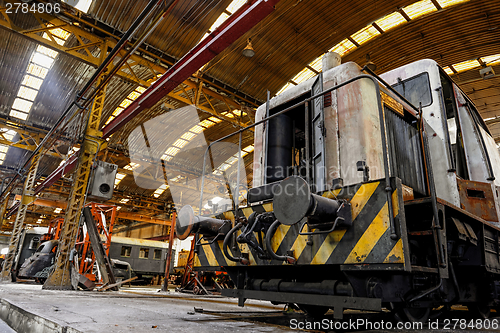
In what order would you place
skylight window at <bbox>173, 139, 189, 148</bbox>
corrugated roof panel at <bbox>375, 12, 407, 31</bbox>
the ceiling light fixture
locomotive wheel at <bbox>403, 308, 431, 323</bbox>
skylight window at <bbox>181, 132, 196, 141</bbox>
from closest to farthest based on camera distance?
locomotive wheel at <bbox>403, 308, 431, 323</bbox>
corrugated roof panel at <bbox>375, 12, 407, 31</bbox>
the ceiling light fixture
skylight window at <bbox>181, 132, 196, 141</bbox>
skylight window at <bbox>173, 139, 189, 148</bbox>

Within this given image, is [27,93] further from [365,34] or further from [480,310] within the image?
[480,310]

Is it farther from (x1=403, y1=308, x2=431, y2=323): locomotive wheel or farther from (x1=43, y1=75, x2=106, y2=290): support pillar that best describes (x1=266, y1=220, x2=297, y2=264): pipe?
(x1=43, y1=75, x2=106, y2=290): support pillar

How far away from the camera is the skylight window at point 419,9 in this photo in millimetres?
9240

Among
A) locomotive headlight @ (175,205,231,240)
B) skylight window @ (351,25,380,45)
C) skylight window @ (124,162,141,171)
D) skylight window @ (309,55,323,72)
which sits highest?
skylight window @ (351,25,380,45)

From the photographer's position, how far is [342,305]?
7.05 ft

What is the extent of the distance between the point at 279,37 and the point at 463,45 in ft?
19.3

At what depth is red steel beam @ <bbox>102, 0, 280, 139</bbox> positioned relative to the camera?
6591 mm

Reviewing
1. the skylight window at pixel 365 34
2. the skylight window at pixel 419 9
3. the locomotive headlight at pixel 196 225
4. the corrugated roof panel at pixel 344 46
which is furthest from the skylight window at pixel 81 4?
the skylight window at pixel 419 9

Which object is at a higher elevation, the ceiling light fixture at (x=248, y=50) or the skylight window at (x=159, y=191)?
the ceiling light fixture at (x=248, y=50)

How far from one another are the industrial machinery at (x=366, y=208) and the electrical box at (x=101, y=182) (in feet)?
20.9

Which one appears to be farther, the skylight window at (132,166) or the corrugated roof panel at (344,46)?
the skylight window at (132,166)

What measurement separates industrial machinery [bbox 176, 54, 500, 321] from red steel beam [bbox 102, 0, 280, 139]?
330cm

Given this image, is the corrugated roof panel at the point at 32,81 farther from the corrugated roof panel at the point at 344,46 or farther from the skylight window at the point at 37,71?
the corrugated roof panel at the point at 344,46

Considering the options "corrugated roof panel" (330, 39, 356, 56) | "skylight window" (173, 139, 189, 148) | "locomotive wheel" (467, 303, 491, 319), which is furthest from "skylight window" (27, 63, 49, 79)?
"locomotive wheel" (467, 303, 491, 319)
